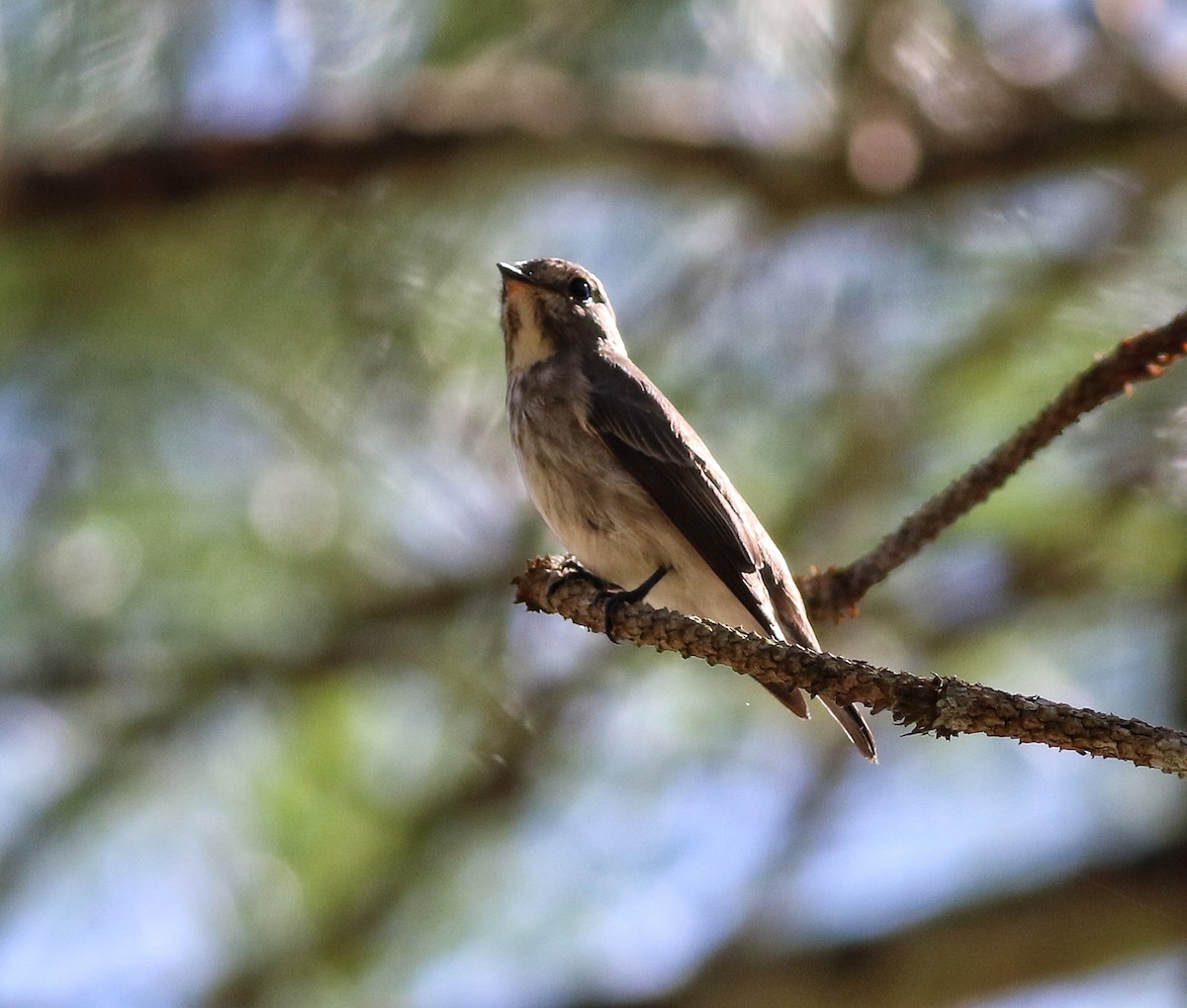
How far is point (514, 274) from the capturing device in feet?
11.7

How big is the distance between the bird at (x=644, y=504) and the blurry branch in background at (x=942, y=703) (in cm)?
106

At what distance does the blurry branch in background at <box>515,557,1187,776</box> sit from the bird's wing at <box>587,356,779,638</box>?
3.22 feet

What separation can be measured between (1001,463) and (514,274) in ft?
5.06

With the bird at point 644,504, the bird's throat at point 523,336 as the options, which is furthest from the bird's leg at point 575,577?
the bird's throat at point 523,336

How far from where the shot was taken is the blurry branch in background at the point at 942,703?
1680mm

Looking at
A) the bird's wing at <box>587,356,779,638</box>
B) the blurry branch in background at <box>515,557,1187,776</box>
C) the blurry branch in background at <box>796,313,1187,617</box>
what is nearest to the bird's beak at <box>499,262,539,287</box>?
the bird's wing at <box>587,356,779,638</box>

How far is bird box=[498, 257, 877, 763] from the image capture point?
3191 mm

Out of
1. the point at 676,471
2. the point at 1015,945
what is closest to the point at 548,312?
the point at 676,471

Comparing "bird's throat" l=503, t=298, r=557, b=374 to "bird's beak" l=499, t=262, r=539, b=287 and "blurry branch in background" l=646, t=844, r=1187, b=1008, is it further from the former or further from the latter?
"blurry branch in background" l=646, t=844, r=1187, b=1008

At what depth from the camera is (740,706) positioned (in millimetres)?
4359

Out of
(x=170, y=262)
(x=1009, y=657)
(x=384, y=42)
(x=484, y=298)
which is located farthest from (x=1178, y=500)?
(x=170, y=262)

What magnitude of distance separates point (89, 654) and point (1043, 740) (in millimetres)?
2839

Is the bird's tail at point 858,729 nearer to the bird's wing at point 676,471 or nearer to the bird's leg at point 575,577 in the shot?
the bird's wing at point 676,471

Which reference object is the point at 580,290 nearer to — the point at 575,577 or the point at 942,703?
the point at 575,577
